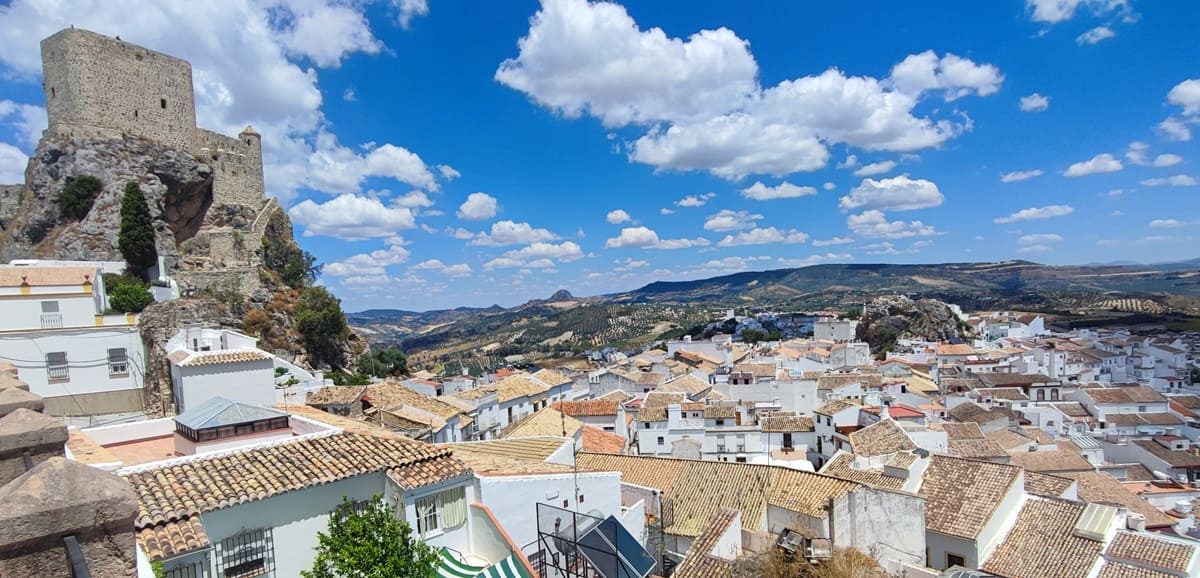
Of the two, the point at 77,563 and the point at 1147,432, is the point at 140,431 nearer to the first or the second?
the point at 77,563

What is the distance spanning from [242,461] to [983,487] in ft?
64.8

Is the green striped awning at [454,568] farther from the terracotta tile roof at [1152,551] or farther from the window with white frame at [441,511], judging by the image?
the terracotta tile roof at [1152,551]

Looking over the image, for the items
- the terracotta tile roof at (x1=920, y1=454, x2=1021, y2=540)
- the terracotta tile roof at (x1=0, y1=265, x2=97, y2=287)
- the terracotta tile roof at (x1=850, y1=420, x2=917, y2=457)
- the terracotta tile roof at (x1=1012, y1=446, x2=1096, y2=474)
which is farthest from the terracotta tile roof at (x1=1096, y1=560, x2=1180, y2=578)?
the terracotta tile roof at (x1=0, y1=265, x2=97, y2=287)

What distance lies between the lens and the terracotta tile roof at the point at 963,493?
1664 centimetres

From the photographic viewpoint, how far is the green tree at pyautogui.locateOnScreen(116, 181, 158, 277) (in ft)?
99.6

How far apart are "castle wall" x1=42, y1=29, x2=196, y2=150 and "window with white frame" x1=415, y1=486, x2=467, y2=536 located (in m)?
37.4

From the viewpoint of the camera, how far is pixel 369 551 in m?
6.61

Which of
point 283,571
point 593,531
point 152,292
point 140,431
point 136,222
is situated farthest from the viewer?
point 136,222

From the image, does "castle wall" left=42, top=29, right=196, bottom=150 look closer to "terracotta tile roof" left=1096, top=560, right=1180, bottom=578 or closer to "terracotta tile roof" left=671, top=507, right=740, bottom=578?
"terracotta tile roof" left=671, top=507, right=740, bottom=578

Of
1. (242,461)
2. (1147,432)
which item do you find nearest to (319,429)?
(242,461)

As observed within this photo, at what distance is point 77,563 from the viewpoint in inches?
87.9

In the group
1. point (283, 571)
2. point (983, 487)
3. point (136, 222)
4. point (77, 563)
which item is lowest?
point (983, 487)

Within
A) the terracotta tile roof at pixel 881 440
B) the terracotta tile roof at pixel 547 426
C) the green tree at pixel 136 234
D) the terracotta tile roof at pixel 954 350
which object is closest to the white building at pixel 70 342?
the green tree at pixel 136 234

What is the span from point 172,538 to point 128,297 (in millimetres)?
23421
